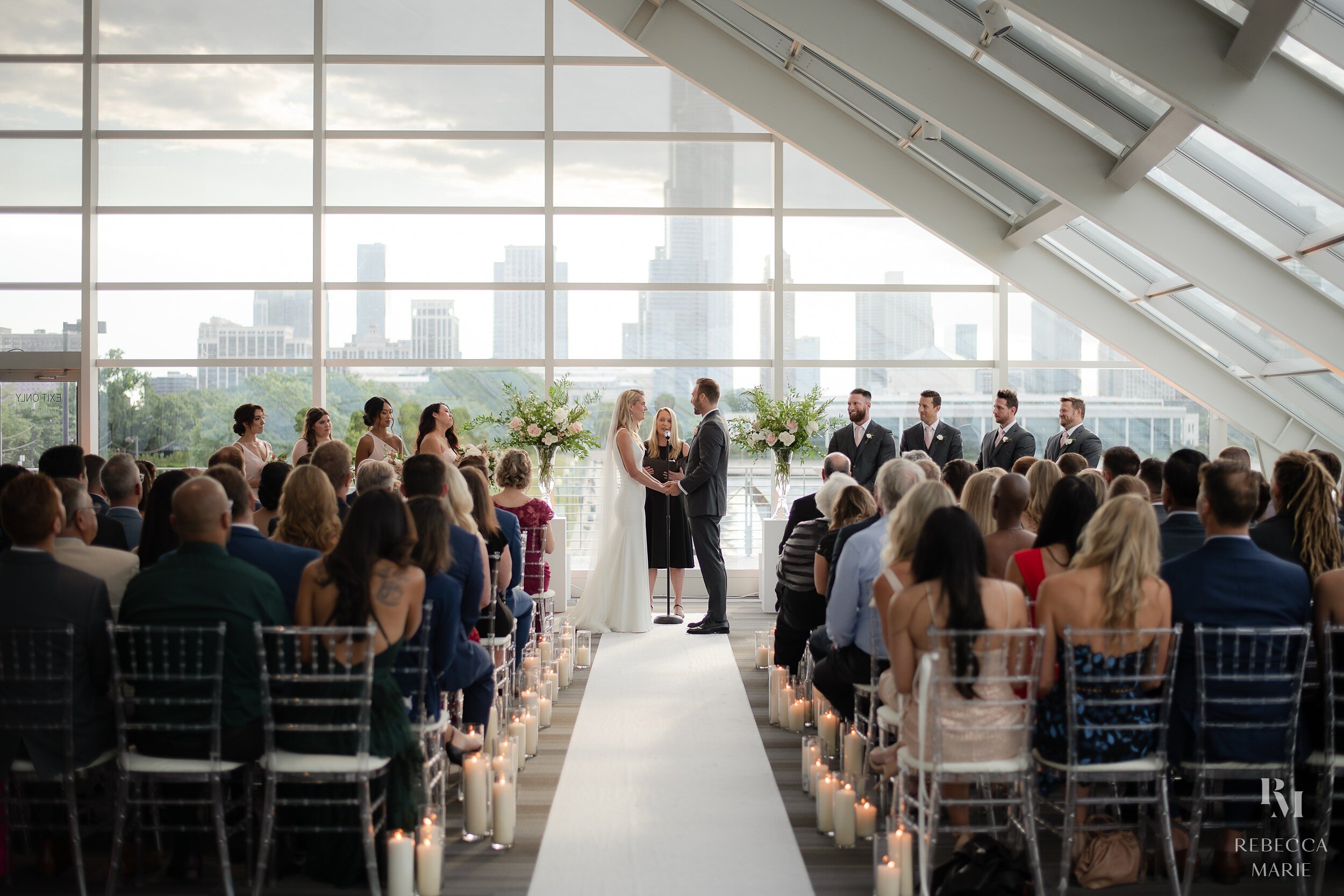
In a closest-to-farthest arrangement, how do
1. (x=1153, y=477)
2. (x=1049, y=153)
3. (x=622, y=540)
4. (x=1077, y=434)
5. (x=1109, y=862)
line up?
(x=1109, y=862), (x=1153, y=477), (x=1049, y=153), (x=622, y=540), (x=1077, y=434)

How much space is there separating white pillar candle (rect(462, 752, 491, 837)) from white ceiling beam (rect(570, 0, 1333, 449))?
6.60 metres

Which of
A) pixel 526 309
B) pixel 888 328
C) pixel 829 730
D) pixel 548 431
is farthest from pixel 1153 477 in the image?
pixel 526 309

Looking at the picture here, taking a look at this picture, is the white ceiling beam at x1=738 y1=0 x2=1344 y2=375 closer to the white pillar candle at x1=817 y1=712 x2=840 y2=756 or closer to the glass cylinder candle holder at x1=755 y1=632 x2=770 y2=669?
the glass cylinder candle holder at x1=755 y1=632 x2=770 y2=669

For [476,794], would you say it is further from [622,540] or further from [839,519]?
[622,540]

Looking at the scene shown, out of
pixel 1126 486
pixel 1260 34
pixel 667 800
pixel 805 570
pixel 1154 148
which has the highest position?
pixel 1260 34

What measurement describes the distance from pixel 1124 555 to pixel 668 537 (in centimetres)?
548

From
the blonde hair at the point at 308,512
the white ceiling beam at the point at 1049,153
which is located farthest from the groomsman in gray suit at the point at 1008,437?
the blonde hair at the point at 308,512

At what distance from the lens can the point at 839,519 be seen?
15.8ft

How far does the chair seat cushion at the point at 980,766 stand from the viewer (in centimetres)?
316

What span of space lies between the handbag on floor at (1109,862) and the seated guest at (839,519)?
5.30ft

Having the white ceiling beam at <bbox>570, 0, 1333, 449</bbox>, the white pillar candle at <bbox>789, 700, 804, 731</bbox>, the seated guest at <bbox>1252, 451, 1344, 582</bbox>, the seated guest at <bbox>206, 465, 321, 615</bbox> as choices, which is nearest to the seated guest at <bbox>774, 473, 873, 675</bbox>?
the white pillar candle at <bbox>789, 700, 804, 731</bbox>

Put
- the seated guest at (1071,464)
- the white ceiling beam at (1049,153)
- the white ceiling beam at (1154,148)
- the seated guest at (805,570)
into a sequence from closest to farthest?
the seated guest at (805,570)
the white ceiling beam at (1154,148)
the seated guest at (1071,464)
the white ceiling beam at (1049,153)

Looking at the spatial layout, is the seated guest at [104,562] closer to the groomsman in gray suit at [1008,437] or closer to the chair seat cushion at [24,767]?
the chair seat cushion at [24,767]

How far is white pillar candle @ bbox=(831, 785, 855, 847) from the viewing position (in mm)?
3734
